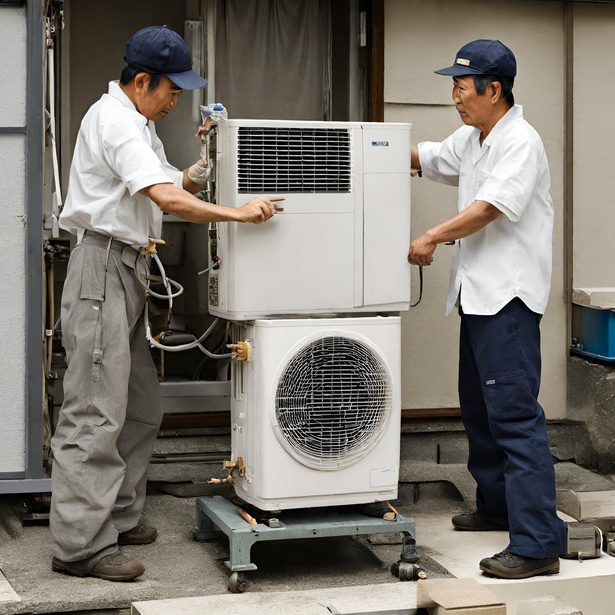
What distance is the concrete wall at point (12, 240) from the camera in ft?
12.6

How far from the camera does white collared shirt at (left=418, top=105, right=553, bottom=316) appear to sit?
→ 352 cm

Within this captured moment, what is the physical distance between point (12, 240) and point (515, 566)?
7.84 feet

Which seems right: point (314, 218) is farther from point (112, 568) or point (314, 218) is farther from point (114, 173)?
point (112, 568)

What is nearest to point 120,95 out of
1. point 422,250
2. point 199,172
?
point 199,172

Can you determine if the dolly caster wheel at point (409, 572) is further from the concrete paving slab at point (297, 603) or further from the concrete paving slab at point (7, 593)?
the concrete paving slab at point (7, 593)

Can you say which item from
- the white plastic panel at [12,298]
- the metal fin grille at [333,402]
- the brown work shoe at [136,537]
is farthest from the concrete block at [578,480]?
the white plastic panel at [12,298]

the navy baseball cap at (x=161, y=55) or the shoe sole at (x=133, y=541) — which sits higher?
the navy baseball cap at (x=161, y=55)

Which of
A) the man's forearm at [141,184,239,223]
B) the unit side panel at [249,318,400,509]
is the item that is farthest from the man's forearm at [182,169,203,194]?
the unit side panel at [249,318,400,509]

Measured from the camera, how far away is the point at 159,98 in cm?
359

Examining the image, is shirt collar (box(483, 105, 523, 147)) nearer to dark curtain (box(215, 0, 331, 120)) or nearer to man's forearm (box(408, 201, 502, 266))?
man's forearm (box(408, 201, 502, 266))

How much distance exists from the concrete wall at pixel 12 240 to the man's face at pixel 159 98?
602mm

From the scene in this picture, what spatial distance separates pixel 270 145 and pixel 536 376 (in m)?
1.36

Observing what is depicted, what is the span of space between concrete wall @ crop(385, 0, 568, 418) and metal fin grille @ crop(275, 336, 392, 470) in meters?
1.22

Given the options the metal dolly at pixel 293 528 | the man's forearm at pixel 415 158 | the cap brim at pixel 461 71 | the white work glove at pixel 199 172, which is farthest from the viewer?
the man's forearm at pixel 415 158
